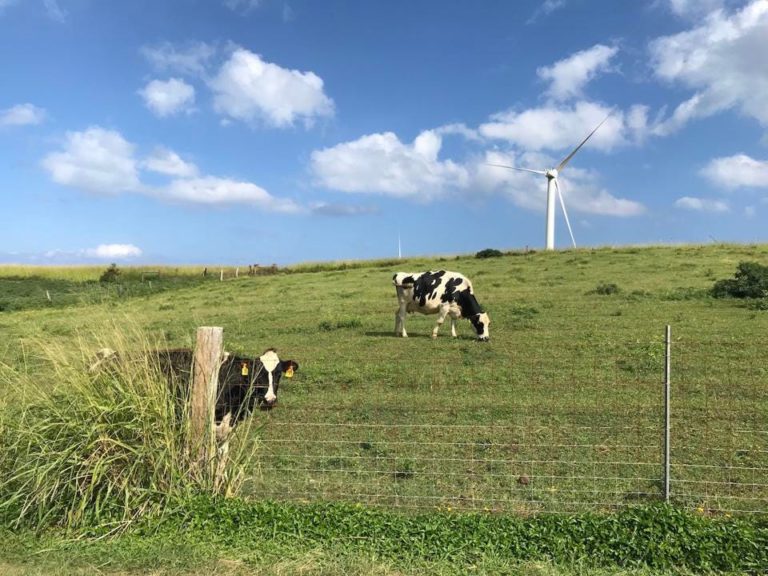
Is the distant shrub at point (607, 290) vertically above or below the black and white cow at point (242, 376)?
above

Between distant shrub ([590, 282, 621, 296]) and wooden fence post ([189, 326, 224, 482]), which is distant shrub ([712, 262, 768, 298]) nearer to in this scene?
distant shrub ([590, 282, 621, 296])

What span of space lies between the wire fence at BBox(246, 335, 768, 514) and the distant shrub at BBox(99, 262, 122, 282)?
50.7m

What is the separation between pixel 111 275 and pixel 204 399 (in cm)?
5750

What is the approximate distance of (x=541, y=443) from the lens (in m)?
8.68

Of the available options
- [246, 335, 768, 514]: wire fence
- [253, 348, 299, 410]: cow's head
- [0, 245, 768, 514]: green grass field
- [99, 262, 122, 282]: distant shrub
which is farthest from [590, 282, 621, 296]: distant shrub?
[99, 262, 122, 282]: distant shrub

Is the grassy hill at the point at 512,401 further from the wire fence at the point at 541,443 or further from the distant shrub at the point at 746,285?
the distant shrub at the point at 746,285

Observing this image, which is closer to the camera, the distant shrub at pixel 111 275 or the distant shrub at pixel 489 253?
the distant shrub at pixel 489 253

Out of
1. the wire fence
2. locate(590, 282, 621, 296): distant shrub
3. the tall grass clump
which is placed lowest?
the wire fence

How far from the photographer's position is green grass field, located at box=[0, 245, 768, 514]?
7.21 metres

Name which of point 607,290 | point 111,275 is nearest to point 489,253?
point 607,290

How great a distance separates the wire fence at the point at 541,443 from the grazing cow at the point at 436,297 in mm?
6303

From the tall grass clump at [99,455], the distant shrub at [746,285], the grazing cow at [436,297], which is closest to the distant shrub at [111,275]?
the grazing cow at [436,297]

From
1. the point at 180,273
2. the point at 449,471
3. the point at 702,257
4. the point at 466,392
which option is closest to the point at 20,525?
the point at 449,471

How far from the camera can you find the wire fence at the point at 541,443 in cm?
698
